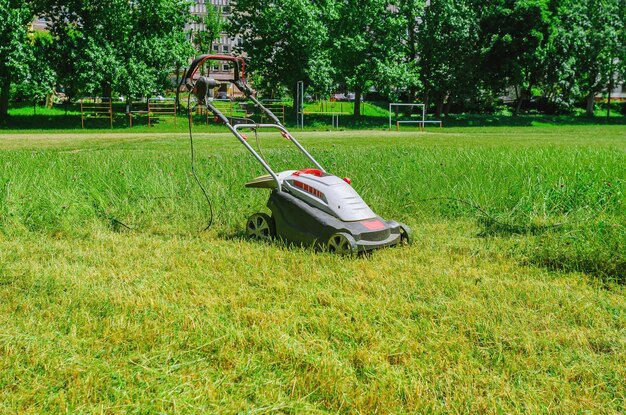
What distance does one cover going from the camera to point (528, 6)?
3145 cm

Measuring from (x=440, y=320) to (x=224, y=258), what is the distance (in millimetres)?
1670

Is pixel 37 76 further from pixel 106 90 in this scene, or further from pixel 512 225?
pixel 512 225

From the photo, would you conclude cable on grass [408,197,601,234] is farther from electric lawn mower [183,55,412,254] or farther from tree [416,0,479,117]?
tree [416,0,479,117]

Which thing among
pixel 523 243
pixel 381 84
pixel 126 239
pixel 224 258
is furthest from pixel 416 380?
pixel 381 84

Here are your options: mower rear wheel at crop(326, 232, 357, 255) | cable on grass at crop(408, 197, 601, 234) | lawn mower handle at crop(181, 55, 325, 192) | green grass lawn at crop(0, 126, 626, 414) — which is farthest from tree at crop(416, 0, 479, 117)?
mower rear wheel at crop(326, 232, 357, 255)

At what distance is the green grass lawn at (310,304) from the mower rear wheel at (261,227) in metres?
0.13

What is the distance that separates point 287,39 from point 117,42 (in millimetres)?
8169

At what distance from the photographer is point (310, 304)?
3.04m

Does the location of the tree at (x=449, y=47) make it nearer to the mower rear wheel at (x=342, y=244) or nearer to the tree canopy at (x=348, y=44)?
the tree canopy at (x=348, y=44)

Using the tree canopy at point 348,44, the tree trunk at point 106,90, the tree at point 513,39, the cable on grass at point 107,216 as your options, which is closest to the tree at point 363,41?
the tree canopy at point 348,44

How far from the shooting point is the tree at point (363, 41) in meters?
30.9

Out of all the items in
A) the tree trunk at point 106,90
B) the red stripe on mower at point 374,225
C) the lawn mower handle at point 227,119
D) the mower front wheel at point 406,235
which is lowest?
the mower front wheel at point 406,235

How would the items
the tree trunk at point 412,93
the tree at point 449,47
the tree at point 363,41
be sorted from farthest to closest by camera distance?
the tree trunk at point 412,93 < the tree at point 449,47 < the tree at point 363,41

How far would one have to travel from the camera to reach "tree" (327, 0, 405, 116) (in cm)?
3092
